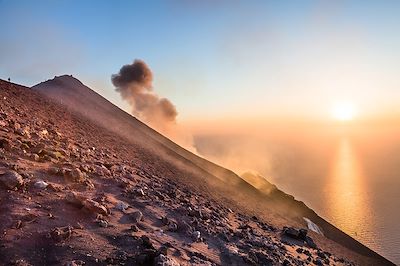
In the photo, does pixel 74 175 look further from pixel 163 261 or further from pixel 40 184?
pixel 163 261

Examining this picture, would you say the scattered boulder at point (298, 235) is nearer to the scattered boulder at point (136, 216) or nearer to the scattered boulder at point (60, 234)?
the scattered boulder at point (136, 216)

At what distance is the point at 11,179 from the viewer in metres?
11.7

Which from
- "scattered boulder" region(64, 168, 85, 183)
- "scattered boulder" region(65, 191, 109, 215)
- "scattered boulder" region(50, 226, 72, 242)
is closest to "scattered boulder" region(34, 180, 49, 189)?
"scattered boulder" region(65, 191, 109, 215)

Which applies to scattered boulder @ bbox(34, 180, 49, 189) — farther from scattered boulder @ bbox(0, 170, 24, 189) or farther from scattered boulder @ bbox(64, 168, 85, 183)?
scattered boulder @ bbox(64, 168, 85, 183)

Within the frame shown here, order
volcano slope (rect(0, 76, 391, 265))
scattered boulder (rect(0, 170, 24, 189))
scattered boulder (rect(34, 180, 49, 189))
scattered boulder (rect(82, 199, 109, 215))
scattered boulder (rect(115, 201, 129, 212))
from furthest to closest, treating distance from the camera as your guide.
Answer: scattered boulder (rect(115, 201, 129, 212))
scattered boulder (rect(82, 199, 109, 215))
scattered boulder (rect(34, 180, 49, 189))
scattered boulder (rect(0, 170, 24, 189))
volcano slope (rect(0, 76, 391, 265))

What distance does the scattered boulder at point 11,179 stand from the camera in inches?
457

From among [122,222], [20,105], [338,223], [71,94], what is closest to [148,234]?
[122,222]

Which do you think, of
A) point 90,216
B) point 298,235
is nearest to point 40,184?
point 90,216

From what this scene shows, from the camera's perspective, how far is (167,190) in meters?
20.4

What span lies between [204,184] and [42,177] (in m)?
20.1

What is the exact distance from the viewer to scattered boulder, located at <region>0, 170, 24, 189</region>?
38.1 ft

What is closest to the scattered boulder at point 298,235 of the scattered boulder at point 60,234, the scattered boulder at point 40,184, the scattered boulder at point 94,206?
the scattered boulder at point 94,206

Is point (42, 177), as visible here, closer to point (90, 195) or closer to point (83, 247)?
point (90, 195)

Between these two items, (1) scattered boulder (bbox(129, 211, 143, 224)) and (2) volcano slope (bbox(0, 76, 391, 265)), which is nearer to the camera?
(2) volcano slope (bbox(0, 76, 391, 265))
